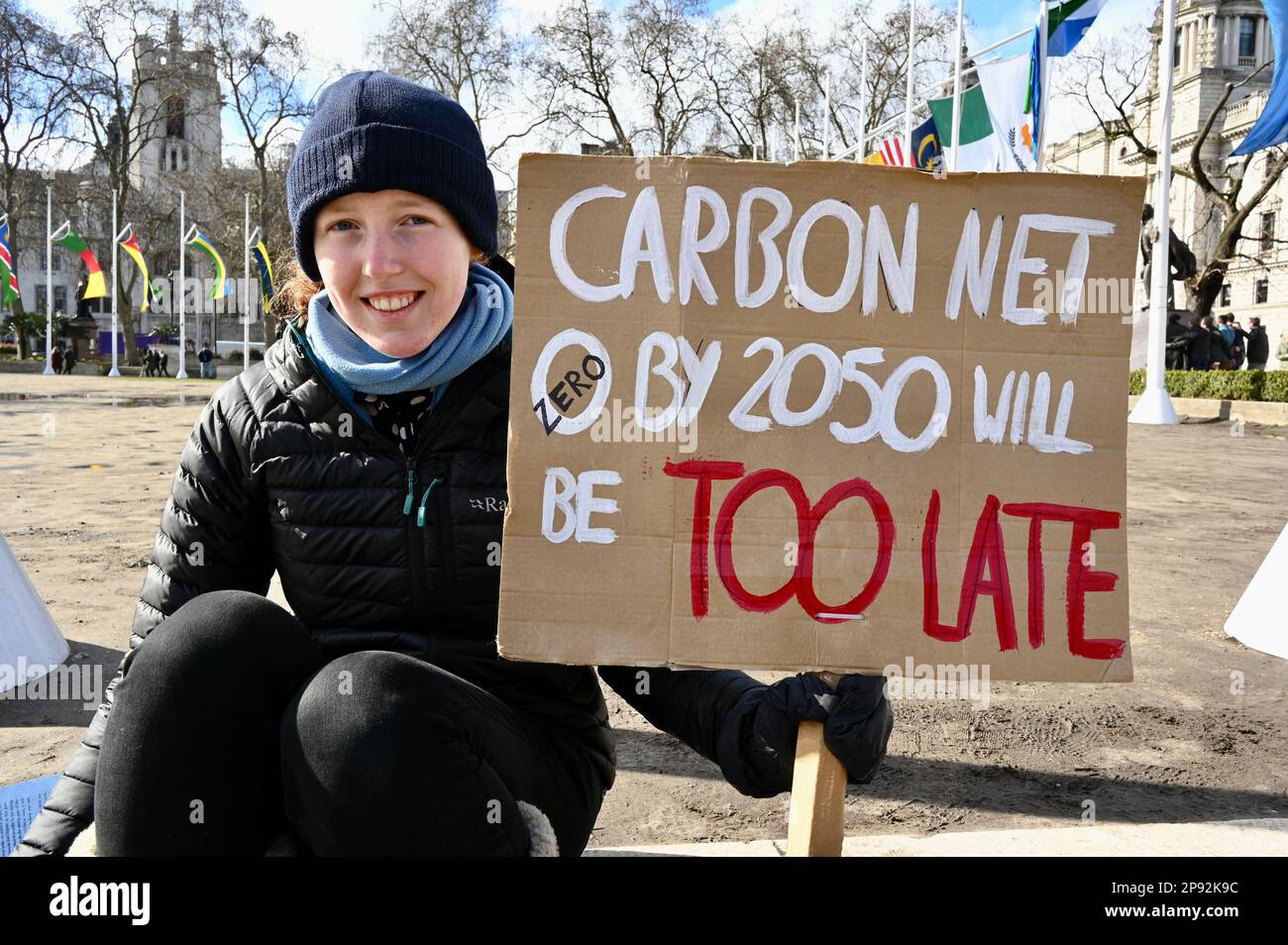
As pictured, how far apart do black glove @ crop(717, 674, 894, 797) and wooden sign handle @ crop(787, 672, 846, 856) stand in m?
0.02

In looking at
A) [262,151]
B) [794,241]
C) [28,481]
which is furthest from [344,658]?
[262,151]

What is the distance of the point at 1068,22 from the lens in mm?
14914

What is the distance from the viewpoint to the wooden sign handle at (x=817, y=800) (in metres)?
1.52

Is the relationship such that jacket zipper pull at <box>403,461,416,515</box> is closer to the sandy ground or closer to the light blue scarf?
the light blue scarf

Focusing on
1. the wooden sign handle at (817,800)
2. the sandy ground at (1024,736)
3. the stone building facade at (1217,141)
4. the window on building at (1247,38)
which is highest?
the window on building at (1247,38)

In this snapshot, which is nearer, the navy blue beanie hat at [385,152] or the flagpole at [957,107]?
the navy blue beanie hat at [385,152]

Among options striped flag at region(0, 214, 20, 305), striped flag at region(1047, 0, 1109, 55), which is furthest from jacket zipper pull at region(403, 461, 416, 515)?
striped flag at region(0, 214, 20, 305)

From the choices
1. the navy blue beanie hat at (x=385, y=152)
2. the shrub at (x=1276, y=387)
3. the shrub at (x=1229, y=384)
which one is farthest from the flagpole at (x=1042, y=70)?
the navy blue beanie hat at (x=385, y=152)

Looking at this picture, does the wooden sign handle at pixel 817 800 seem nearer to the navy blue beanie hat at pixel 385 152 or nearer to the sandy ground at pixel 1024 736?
the navy blue beanie hat at pixel 385 152

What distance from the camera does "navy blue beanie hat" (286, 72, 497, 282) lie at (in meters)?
1.77

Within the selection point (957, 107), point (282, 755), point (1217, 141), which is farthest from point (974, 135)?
point (1217, 141)

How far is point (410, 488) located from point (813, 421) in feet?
2.10

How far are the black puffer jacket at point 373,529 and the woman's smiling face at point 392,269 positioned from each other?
0.11m

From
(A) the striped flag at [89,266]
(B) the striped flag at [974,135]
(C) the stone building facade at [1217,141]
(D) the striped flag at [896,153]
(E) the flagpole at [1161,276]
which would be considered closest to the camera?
(E) the flagpole at [1161,276]
